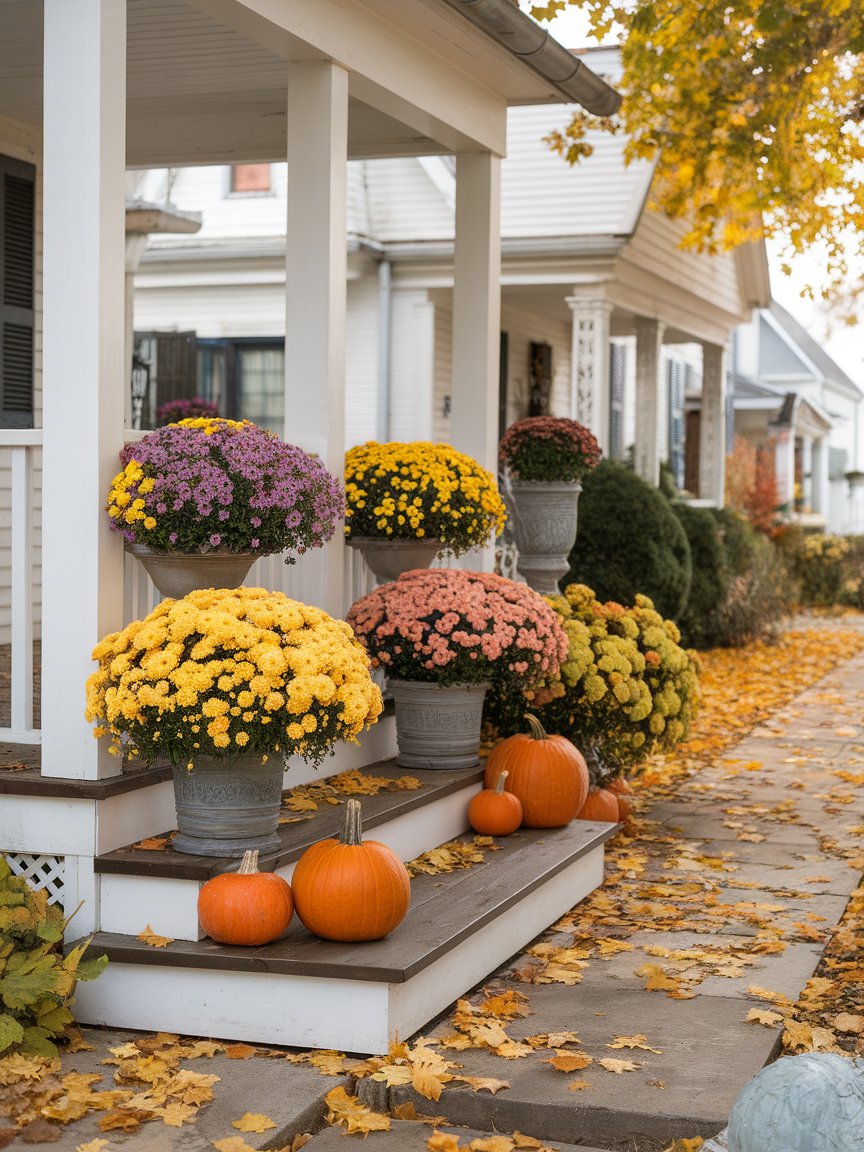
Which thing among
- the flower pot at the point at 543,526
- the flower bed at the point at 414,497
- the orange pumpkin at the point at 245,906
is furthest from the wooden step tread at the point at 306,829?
the flower pot at the point at 543,526

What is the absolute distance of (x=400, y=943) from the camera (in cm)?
425

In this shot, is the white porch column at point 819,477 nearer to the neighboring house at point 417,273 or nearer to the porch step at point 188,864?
the neighboring house at point 417,273

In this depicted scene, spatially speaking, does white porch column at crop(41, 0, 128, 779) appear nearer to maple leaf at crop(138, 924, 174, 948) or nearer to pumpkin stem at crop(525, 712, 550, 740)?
maple leaf at crop(138, 924, 174, 948)

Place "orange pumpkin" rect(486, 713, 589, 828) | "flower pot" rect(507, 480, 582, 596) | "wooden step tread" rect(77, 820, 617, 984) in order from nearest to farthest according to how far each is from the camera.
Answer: "wooden step tread" rect(77, 820, 617, 984), "orange pumpkin" rect(486, 713, 589, 828), "flower pot" rect(507, 480, 582, 596)

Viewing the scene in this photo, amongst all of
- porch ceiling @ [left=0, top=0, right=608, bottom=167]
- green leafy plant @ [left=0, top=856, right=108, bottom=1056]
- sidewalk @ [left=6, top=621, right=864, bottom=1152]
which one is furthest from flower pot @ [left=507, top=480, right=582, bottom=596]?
green leafy plant @ [left=0, top=856, right=108, bottom=1056]

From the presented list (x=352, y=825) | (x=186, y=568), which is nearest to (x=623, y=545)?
(x=186, y=568)

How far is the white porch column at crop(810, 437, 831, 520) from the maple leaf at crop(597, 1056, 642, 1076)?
28.7 m

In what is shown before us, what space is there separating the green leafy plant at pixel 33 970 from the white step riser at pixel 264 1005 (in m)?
0.13

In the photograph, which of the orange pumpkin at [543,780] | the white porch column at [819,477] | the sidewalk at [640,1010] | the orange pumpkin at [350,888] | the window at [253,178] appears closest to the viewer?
the sidewalk at [640,1010]

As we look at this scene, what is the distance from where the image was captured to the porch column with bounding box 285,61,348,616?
580 cm

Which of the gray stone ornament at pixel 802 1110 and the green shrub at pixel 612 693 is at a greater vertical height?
the green shrub at pixel 612 693

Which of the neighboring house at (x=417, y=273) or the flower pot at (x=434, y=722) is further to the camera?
the neighboring house at (x=417, y=273)

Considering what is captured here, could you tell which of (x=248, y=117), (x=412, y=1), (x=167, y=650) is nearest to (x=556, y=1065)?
(x=167, y=650)

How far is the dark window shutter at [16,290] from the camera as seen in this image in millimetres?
8078
